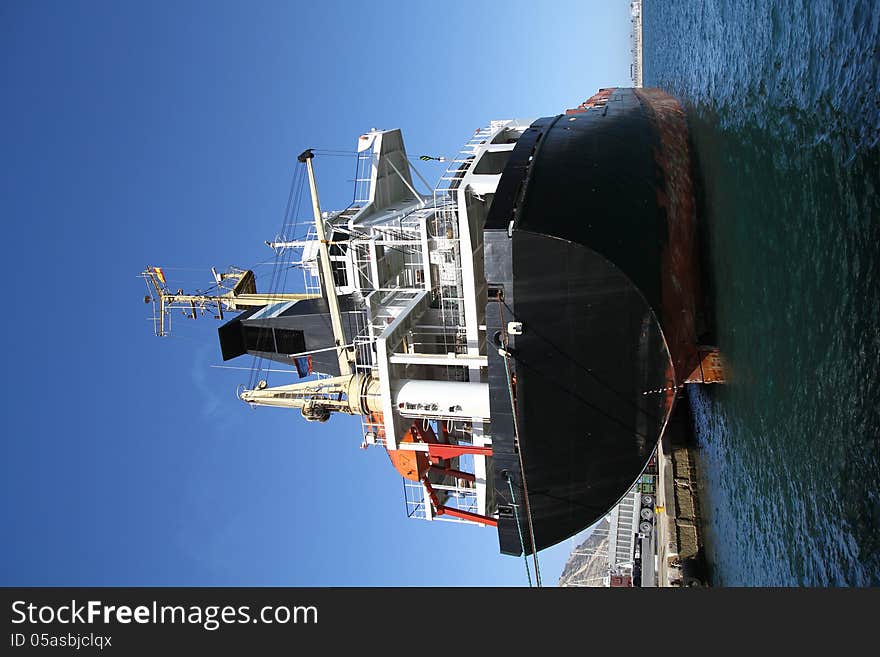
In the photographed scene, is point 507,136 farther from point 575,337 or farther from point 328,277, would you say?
point 575,337

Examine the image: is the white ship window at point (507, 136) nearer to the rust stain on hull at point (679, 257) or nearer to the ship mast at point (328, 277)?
the rust stain on hull at point (679, 257)

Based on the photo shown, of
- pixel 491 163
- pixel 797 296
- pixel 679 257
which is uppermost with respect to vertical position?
pixel 491 163

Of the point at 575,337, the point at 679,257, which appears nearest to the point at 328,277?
Result: the point at 575,337

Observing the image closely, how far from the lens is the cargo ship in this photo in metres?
12.5

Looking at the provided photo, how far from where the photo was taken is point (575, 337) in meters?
A: 12.5

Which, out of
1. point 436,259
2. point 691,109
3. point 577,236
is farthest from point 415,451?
point 691,109

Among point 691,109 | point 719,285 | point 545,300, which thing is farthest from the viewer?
point 691,109

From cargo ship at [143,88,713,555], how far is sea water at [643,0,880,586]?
161 cm

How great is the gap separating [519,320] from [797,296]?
4747 mm

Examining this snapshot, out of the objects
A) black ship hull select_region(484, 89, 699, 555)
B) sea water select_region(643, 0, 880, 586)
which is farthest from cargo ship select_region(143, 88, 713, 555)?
sea water select_region(643, 0, 880, 586)

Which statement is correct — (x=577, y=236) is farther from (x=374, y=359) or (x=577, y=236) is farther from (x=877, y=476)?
(x=374, y=359)

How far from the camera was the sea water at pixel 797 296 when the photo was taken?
8648 mm
